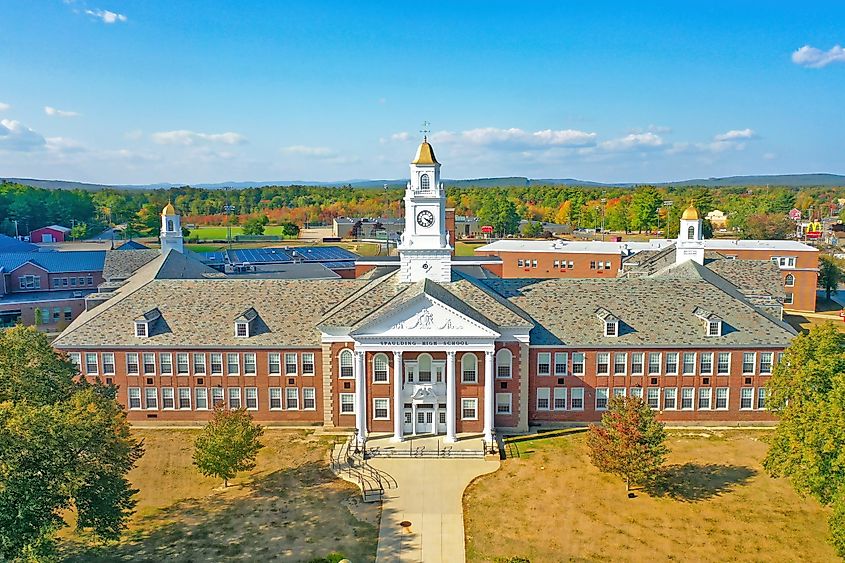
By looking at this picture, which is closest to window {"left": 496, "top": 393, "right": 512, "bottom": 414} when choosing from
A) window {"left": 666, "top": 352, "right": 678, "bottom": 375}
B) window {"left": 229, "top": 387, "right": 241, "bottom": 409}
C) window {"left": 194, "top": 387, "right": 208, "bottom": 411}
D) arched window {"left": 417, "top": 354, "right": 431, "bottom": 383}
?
arched window {"left": 417, "top": 354, "right": 431, "bottom": 383}

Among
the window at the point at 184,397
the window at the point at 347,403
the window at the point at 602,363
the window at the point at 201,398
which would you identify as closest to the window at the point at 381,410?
the window at the point at 347,403

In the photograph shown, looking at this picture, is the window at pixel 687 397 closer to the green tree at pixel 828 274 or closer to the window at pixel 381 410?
the window at pixel 381 410

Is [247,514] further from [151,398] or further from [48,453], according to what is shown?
[151,398]

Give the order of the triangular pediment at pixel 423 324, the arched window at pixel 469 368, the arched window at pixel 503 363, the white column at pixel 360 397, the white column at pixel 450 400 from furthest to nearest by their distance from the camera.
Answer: the arched window at pixel 503 363
the arched window at pixel 469 368
the white column at pixel 360 397
the white column at pixel 450 400
the triangular pediment at pixel 423 324

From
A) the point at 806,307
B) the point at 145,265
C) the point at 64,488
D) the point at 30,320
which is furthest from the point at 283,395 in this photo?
the point at 806,307

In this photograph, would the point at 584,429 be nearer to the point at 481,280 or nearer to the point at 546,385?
the point at 546,385

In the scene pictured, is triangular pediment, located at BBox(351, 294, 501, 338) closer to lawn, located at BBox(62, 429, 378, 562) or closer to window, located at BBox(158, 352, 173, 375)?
lawn, located at BBox(62, 429, 378, 562)

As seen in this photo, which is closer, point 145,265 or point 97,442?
point 97,442
